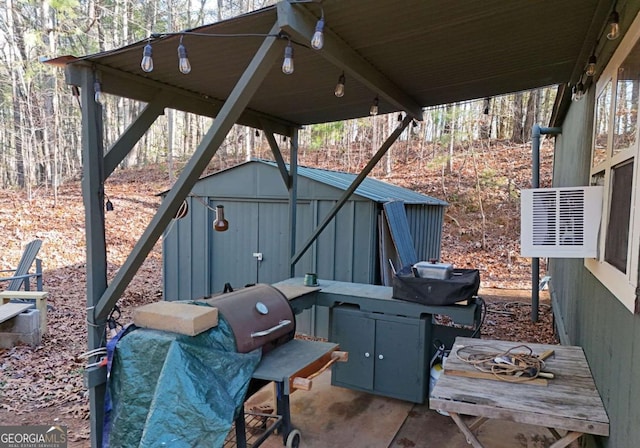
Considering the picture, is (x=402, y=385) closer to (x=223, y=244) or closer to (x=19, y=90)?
(x=223, y=244)

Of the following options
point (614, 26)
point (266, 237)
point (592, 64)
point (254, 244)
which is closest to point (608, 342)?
point (614, 26)

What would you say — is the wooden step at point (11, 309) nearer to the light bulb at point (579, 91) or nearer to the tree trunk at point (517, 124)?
the light bulb at point (579, 91)

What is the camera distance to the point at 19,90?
43.9 ft

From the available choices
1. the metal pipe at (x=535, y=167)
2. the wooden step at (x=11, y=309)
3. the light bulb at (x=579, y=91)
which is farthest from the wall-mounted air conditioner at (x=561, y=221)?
the wooden step at (x=11, y=309)

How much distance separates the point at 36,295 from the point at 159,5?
13171 millimetres

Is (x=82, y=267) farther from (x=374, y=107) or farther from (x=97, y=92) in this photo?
(x=374, y=107)

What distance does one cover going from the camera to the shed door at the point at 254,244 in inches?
230

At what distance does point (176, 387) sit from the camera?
2.24 meters

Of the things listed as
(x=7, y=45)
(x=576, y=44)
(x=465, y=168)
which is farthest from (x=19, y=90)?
(x=576, y=44)

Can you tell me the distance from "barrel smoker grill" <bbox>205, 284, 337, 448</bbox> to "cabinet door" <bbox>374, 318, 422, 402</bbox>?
90cm

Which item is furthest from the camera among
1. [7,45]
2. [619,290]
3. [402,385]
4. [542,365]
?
[7,45]

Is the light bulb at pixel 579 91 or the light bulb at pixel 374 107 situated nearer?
the light bulb at pixel 579 91

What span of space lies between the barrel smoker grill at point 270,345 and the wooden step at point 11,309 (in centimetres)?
358

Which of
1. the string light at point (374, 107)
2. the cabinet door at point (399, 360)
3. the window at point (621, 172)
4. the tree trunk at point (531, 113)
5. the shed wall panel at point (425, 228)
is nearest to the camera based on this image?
the window at point (621, 172)
